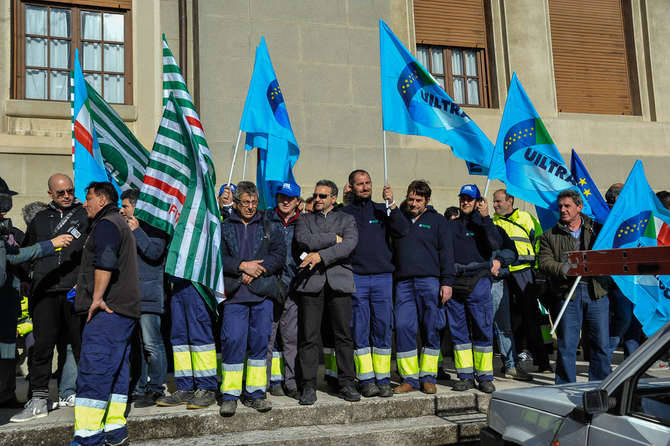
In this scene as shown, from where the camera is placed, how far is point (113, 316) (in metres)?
4.80

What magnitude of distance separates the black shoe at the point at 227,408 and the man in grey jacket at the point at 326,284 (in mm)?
734

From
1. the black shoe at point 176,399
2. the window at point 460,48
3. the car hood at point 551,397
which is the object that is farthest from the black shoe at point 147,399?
the window at point 460,48

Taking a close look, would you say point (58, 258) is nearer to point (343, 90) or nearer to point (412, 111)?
point (412, 111)

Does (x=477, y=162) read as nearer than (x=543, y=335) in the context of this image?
Yes

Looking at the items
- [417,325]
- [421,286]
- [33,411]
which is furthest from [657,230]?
[33,411]

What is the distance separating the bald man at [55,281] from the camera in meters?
5.65

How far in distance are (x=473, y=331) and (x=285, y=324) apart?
6.61 ft

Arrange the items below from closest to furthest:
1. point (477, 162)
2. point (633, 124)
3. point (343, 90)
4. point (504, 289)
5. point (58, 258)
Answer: point (58, 258) → point (477, 162) → point (504, 289) → point (343, 90) → point (633, 124)

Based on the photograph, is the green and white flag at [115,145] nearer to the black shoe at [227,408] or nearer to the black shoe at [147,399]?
the black shoe at [147,399]

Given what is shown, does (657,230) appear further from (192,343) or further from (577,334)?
(192,343)

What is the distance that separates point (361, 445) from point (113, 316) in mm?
2332

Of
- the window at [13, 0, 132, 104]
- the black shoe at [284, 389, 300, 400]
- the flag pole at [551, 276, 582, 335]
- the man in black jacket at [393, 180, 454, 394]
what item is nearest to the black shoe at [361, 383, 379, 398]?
the man in black jacket at [393, 180, 454, 394]

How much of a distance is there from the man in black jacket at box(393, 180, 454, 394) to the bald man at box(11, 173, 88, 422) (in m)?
3.16

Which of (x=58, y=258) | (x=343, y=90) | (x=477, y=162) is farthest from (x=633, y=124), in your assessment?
(x=58, y=258)
